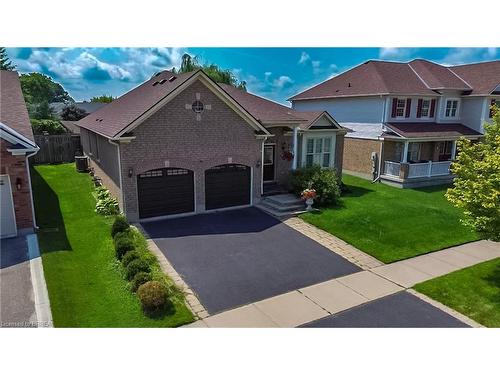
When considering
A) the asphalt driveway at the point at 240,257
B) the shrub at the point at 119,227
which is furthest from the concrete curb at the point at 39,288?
the asphalt driveway at the point at 240,257

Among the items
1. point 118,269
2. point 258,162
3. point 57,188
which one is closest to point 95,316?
point 118,269

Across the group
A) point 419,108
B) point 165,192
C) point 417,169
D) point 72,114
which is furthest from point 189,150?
point 72,114

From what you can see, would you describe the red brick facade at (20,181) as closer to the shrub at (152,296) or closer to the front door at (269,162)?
the shrub at (152,296)

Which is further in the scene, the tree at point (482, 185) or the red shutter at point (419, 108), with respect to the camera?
the red shutter at point (419, 108)

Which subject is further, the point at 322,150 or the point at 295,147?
the point at 322,150

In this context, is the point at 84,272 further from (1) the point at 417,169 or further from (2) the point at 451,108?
(2) the point at 451,108

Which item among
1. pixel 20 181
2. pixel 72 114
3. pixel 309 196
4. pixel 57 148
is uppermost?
pixel 72 114

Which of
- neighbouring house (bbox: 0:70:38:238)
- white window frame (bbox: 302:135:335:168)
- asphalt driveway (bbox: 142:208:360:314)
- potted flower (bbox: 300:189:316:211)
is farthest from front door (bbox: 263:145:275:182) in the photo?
neighbouring house (bbox: 0:70:38:238)

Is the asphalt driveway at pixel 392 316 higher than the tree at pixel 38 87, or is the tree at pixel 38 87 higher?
the tree at pixel 38 87
